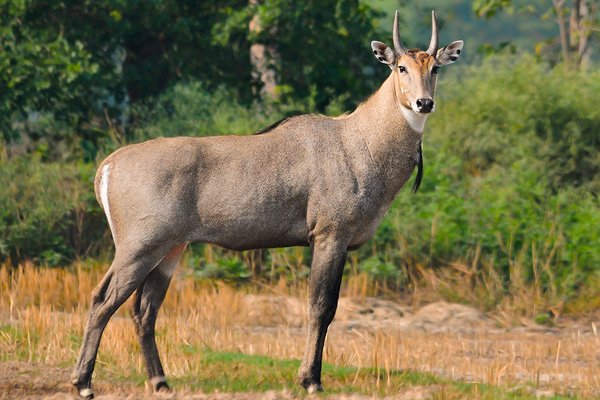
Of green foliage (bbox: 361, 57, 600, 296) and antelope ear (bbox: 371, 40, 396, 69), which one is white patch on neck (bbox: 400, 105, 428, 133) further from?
green foliage (bbox: 361, 57, 600, 296)

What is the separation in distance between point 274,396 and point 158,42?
12795 mm

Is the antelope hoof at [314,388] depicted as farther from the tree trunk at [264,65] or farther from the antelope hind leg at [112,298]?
the tree trunk at [264,65]

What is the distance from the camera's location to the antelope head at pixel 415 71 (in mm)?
9195

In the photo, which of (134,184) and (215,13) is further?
(215,13)

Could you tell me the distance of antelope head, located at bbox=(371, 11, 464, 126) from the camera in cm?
920

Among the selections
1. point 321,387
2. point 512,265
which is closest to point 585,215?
point 512,265

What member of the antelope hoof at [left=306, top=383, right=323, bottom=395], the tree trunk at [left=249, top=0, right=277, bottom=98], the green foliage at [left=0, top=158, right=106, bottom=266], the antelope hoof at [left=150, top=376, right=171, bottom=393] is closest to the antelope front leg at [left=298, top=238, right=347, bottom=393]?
the antelope hoof at [left=306, top=383, right=323, bottom=395]

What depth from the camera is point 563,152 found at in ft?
61.9

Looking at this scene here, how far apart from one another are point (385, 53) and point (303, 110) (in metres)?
9.49

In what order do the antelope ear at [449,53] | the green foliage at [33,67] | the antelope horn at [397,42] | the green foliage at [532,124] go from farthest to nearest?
the green foliage at [532,124] → the green foliage at [33,67] → the antelope ear at [449,53] → the antelope horn at [397,42]

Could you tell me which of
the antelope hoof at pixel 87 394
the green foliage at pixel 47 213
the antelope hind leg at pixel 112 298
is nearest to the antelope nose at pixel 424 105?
the antelope hind leg at pixel 112 298

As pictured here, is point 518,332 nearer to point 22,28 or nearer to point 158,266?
point 158,266

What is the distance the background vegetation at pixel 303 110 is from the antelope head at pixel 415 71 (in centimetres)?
679

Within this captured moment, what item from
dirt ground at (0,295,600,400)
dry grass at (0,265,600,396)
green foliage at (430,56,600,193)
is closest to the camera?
dry grass at (0,265,600,396)
